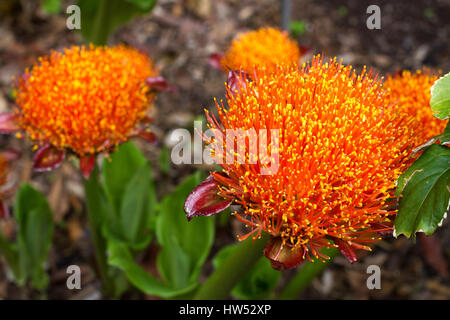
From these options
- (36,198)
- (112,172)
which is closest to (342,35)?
(112,172)

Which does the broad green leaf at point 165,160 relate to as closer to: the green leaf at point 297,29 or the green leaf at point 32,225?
the green leaf at point 32,225

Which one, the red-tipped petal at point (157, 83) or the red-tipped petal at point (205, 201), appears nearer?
the red-tipped petal at point (205, 201)

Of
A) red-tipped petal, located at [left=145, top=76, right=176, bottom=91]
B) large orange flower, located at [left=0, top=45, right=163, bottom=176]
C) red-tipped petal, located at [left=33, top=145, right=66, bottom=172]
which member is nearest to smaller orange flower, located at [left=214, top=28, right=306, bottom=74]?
red-tipped petal, located at [left=145, top=76, right=176, bottom=91]

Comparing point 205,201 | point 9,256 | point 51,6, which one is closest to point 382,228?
point 205,201

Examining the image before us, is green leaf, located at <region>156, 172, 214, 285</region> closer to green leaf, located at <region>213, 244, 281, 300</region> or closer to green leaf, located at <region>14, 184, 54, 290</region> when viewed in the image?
green leaf, located at <region>213, 244, 281, 300</region>

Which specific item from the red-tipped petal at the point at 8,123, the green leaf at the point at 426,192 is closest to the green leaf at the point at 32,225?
the red-tipped petal at the point at 8,123

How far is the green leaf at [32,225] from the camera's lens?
2.06 metres

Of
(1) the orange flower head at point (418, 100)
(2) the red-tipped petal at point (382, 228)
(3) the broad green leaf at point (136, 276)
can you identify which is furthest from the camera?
(3) the broad green leaf at point (136, 276)

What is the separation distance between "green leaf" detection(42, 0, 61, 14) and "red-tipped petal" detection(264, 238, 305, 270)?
128 inches

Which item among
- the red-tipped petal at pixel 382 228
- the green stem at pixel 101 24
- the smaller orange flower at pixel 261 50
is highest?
the green stem at pixel 101 24

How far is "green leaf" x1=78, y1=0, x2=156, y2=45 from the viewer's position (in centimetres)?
261

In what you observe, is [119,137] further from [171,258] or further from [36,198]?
[36,198]

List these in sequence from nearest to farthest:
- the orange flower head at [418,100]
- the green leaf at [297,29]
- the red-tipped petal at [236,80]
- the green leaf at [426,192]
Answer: the green leaf at [426,192] → the red-tipped petal at [236,80] → the orange flower head at [418,100] → the green leaf at [297,29]

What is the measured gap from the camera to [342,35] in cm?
352
